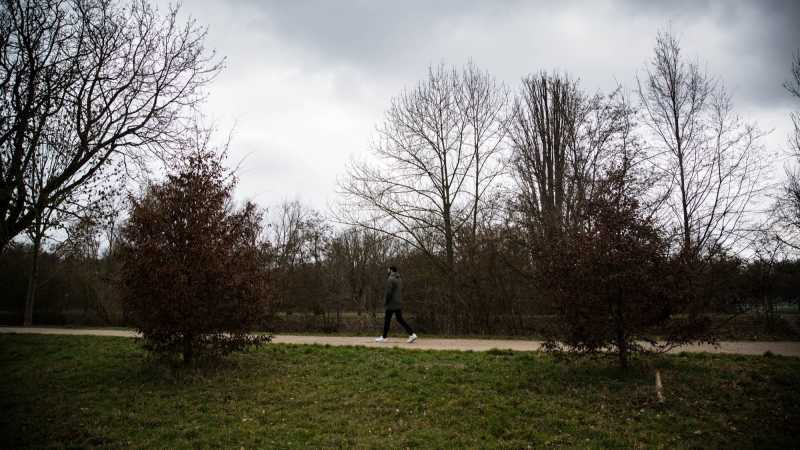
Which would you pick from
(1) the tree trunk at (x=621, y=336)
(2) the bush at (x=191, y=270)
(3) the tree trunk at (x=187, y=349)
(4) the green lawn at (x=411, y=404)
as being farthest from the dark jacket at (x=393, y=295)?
(1) the tree trunk at (x=621, y=336)

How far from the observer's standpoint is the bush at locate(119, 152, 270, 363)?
27.6 feet

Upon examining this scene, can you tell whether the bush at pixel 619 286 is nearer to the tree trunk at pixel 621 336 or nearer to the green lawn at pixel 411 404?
the tree trunk at pixel 621 336

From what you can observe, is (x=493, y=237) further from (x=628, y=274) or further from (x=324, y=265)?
(x=324, y=265)

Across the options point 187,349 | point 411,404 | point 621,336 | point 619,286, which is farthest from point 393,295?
point 619,286

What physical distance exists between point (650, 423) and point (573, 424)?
3.24 feet

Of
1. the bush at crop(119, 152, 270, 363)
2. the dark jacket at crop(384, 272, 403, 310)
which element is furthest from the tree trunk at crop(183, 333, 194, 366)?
the dark jacket at crop(384, 272, 403, 310)

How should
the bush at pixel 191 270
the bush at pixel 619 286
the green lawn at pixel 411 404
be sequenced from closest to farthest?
the green lawn at pixel 411 404 → the bush at pixel 619 286 → the bush at pixel 191 270

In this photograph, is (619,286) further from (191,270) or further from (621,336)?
(191,270)

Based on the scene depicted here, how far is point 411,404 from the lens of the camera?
6.77m

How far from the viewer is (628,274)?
23.8 feet

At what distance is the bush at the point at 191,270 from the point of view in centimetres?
841

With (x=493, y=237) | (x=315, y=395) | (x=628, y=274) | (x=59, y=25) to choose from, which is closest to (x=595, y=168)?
(x=493, y=237)

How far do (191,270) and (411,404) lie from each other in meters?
4.78

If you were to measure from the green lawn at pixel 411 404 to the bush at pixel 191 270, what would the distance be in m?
0.77
